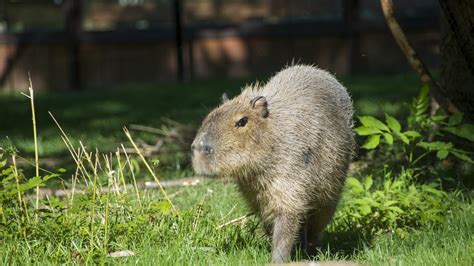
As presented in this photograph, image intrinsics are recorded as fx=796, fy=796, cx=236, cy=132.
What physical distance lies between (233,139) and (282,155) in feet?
0.98

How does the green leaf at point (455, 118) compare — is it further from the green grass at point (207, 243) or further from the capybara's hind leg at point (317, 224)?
the capybara's hind leg at point (317, 224)

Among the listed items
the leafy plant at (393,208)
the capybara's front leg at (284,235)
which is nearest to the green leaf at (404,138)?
the leafy plant at (393,208)

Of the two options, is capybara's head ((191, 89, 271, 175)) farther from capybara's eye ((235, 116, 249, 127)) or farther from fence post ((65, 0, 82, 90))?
fence post ((65, 0, 82, 90))

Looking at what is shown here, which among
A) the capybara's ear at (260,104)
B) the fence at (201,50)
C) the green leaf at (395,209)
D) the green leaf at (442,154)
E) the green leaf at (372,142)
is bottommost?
the fence at (201,50)

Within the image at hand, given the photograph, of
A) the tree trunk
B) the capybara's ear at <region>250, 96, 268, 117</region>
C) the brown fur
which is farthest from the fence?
the capybara's ear at <region>250, 96, 268, 117</region>

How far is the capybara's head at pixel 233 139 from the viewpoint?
414 cm

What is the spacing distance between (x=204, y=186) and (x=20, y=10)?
28.4 ft

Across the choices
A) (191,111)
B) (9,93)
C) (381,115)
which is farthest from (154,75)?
(381,115)

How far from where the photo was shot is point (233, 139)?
165 inches

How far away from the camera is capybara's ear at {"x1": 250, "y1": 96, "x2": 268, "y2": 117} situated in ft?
14.2

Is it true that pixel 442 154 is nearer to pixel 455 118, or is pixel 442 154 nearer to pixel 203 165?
pixel 455 118

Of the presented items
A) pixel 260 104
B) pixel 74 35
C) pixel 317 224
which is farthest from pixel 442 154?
pixel 74 35

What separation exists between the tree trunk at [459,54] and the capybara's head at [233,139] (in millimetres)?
1855

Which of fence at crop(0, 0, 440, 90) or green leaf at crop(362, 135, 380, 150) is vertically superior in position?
green leaf at crop(362, 135, 380, 150)
